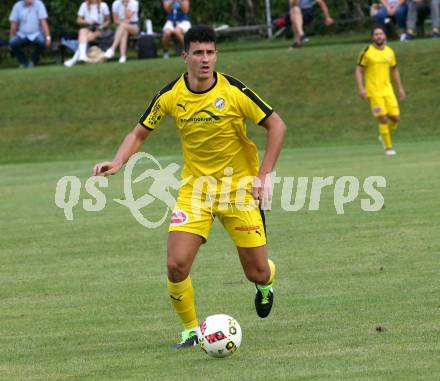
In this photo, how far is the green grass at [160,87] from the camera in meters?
27.5

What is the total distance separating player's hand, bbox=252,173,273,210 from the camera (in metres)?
7.71

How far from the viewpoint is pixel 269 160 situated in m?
7.85

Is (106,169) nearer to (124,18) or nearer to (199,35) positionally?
(199,35)

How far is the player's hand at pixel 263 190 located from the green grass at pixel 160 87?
62.0 feet

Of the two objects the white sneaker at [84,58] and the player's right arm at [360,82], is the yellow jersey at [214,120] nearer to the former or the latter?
the player's right arm at [360,82]

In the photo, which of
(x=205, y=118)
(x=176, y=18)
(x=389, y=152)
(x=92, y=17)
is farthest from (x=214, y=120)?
(x=92, y=17)

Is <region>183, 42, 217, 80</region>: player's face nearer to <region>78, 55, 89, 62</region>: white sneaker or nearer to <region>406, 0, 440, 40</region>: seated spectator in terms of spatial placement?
<region>406, 0, 440, 40</region>: seated spectator

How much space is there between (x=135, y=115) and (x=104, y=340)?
21322 millimetres

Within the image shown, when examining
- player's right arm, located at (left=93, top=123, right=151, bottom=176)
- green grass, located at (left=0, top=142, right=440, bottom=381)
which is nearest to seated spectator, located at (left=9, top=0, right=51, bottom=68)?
green grass, located at (left=0, top=142, right=440, bottom=381)

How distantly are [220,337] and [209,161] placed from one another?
1.41 m

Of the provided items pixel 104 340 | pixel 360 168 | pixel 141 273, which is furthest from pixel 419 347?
pixel 360 168

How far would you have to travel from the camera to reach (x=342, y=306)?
29.0ft

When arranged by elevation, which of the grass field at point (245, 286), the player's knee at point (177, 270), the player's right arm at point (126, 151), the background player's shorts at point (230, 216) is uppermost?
the player's right arm at point (126, 151)

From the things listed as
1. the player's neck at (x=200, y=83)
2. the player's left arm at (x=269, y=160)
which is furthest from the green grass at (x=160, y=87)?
the player's left arm at (x=269, y=160)
